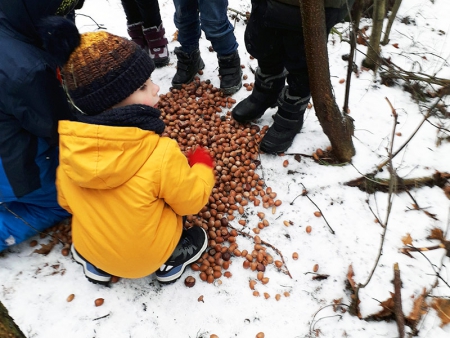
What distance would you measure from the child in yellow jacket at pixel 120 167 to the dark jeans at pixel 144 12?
4.79 ft

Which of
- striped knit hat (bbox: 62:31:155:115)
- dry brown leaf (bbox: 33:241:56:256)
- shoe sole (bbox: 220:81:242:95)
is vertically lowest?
dry brown leaf (bbox: 33:241:56:256)

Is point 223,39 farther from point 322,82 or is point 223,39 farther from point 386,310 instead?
point 386,310

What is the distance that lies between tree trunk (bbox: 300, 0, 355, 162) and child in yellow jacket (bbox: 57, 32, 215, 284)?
2.34 ft

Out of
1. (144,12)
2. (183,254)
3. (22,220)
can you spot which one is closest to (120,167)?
(183,254)

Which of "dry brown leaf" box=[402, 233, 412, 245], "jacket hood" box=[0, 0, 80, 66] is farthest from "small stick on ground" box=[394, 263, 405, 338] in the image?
"jacket hood" box=[0, 0, 80, 66]

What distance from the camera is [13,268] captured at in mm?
1897

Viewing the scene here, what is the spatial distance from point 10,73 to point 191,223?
1.16m

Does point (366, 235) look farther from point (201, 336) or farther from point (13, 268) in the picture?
point (13, 268)

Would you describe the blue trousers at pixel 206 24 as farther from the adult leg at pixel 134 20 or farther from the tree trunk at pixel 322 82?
the tree trunk at pixel 322 82

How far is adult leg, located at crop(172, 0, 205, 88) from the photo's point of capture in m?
2.48

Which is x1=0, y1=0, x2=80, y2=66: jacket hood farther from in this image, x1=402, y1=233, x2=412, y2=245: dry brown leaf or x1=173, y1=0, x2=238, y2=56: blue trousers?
x1=402, y1=233, x2=412, y2=245: dry brown leaf

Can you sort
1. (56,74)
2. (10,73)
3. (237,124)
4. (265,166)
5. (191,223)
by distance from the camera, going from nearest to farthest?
1. (10,73)
2. (56,74)
3. (191,223)
4. (265,166)
5. (237,124)

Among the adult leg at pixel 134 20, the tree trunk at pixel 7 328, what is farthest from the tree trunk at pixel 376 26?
the tree trunk at pixel 7 328

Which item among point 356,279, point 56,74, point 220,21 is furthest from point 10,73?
point 356,279
